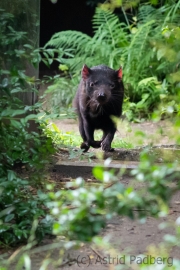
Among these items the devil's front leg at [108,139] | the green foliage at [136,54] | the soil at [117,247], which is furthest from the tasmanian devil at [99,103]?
the green foliage at [136,54]

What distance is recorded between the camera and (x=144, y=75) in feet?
33.8

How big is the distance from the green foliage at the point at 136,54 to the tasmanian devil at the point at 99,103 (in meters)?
2.97

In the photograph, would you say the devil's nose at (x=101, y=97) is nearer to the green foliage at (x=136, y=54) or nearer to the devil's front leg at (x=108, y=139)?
the devil's front leg at (x=108, y=139)

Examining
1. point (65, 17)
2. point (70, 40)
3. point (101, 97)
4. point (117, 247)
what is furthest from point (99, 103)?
point (65, 17)

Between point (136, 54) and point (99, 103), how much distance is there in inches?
172

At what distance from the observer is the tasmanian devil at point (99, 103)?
6090mm

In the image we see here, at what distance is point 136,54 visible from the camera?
10180mm

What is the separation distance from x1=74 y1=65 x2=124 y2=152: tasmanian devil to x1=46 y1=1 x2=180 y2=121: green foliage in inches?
117

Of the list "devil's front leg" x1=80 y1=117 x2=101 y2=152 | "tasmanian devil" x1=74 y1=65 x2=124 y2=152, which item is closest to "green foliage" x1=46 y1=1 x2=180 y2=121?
"tasmanian devil" x1=74 y1=65 x2=124 y2=152

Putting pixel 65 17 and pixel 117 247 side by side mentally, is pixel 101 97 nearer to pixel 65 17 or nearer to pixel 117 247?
pixel 117 247

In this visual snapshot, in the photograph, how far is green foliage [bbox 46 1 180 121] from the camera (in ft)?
32.2

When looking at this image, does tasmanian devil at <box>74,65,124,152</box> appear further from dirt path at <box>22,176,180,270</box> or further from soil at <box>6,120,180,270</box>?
dirt path at <box>22,176,180,270</box>

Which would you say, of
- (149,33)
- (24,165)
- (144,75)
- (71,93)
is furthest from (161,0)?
(24,165)

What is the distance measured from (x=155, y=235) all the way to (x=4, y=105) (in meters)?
1.24
